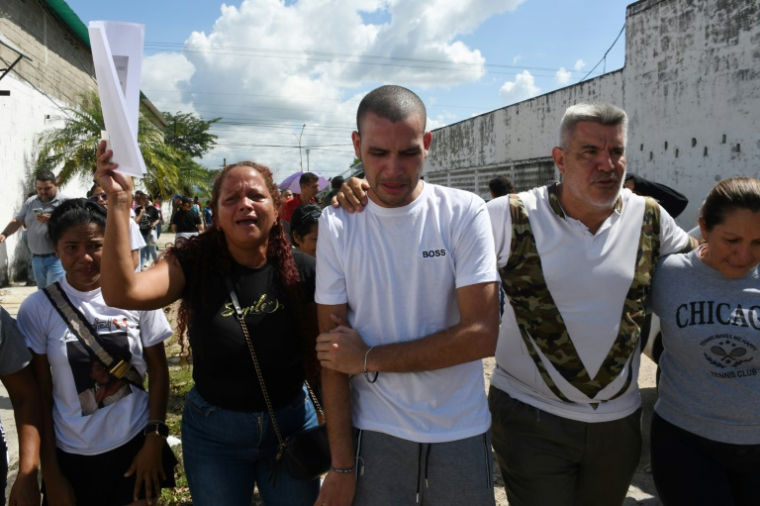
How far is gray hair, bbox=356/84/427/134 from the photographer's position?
1.97m

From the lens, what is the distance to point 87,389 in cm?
242

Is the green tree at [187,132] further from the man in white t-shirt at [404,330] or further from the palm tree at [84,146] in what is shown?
the man in white t-shirt at [404,330]

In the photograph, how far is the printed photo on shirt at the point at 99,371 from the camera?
2.41 m

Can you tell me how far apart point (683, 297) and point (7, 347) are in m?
2.67

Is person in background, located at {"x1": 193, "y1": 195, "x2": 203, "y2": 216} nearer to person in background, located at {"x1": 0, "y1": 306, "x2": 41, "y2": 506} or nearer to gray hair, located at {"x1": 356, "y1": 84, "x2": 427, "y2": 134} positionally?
person in background, located at {"x1": 0, "y1": 306, "x2": 41, "y2": 506}

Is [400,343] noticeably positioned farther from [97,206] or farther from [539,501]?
[97,206]

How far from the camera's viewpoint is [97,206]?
8.71 feet

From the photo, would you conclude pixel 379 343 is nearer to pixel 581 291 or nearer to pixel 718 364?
pixel 581 291

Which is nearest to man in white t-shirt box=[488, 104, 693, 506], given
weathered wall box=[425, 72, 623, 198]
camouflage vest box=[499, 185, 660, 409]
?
camouflage vest box=[499, 185, 660, 409]

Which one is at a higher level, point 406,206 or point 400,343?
point 406,206

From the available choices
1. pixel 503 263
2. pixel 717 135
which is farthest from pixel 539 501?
pixel 717 135

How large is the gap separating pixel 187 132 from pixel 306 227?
41.9 m

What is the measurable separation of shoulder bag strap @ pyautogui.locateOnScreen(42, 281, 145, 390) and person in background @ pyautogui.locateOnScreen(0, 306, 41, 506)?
187mm

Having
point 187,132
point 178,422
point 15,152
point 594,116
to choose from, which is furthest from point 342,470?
point 187,132
